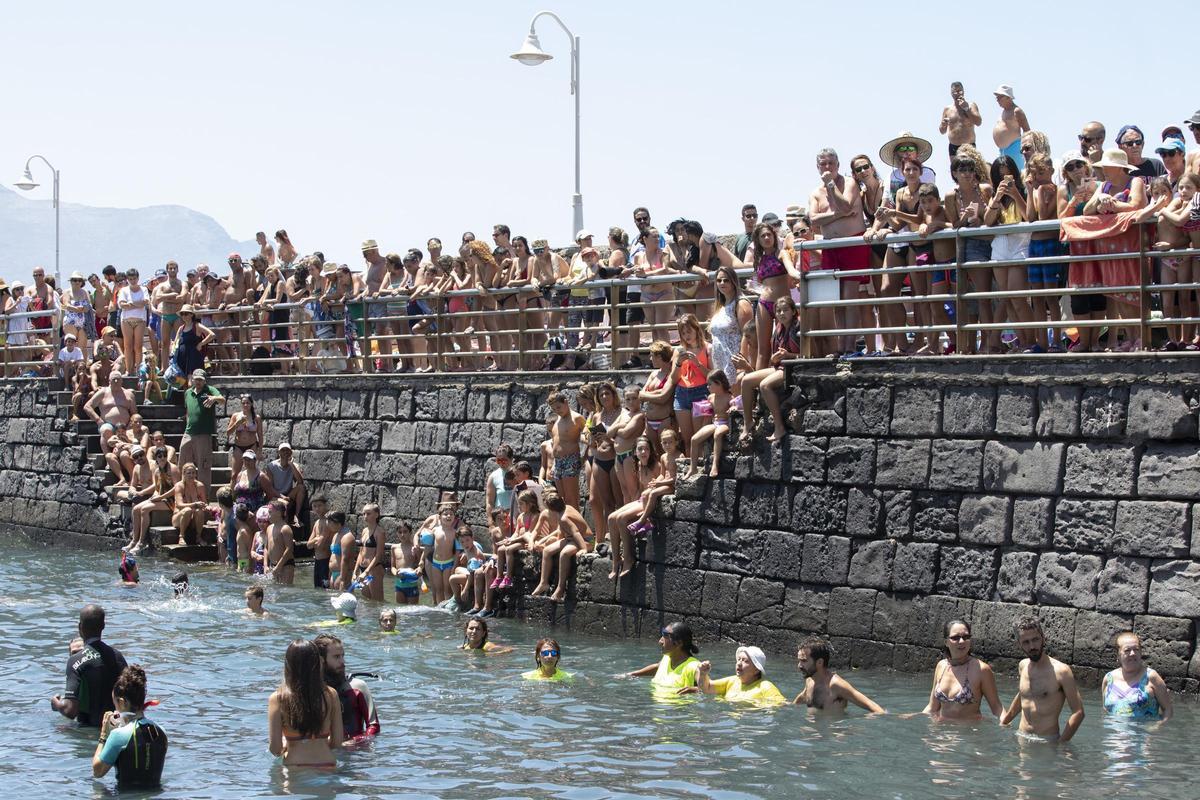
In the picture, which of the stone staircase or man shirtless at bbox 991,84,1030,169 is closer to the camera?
man shirtless at bbox 991,84,1030,169

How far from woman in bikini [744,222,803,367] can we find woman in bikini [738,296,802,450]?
103 mm

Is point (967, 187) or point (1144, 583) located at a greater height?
point (967, 187)

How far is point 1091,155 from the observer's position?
A: 1303 cm

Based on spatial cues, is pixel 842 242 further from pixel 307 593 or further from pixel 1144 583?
pixel 307 593

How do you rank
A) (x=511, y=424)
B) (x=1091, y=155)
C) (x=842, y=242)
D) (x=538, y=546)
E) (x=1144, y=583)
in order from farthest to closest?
(x=511, y=424) < (x=538, y=546) < (x=842, y=242) < (x=1091, y=155) < (x=1144, y=583)

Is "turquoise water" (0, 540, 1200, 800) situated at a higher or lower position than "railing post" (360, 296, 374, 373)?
lower

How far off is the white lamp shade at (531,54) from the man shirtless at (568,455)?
680 cm

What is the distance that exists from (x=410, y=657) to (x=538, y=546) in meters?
2.11

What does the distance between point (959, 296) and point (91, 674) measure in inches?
284

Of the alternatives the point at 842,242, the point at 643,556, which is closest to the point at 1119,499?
the point at 842,242

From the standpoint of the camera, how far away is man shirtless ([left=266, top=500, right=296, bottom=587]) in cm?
1995

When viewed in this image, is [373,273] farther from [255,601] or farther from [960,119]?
[960,119]

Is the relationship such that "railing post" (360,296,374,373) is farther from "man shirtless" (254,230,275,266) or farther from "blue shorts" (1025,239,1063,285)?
"blue shorts" (1025,239,1063,285)

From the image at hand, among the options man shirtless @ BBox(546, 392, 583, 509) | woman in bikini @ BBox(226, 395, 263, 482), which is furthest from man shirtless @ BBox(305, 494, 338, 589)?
man shirtless @ BBox(546, 392, 583, 509)
